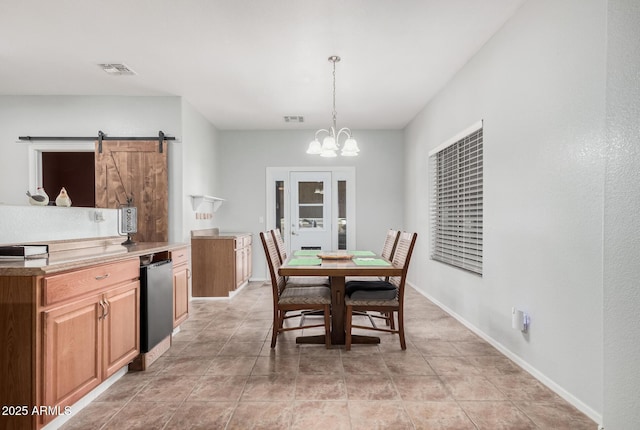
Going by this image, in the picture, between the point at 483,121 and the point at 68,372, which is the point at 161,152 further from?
the point at 483,121

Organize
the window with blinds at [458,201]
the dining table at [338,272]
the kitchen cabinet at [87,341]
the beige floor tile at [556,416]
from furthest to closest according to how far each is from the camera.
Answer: the window with blinds at [458,201] → the dining table at [338,272] → the beige floor tile at [556,416] → the kitchen cabinet at [87,341]

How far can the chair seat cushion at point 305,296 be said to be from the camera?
3.13 m

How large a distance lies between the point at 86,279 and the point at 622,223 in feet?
7.96

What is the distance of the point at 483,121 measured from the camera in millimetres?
3432

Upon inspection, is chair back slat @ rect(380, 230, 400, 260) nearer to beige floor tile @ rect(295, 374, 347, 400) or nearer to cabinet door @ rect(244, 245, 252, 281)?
beige floor tile @ rect(295, 374, 347, 400)

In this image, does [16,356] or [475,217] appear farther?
[475,217]

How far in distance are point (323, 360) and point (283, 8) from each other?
261 centimetres

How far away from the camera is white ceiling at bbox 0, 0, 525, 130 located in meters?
2.76

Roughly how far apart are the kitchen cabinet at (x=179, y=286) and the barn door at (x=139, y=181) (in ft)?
4.47

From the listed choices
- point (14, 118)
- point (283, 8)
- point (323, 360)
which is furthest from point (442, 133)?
point (14, 118)

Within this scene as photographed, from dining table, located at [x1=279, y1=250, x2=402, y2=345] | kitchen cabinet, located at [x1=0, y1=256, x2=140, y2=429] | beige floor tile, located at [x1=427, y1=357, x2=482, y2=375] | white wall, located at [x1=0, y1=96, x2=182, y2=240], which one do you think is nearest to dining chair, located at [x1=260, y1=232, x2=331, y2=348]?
dining table, located at [x1=279, y1=250, x2=402, y2=345]

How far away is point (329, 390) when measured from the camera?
8.02 feet

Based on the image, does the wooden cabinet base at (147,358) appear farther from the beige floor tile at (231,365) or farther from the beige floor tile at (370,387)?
the beige floor tile at (370,387)

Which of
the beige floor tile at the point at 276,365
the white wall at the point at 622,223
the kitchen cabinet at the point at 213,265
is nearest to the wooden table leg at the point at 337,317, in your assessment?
the beige floor tile at the point at 276,365
